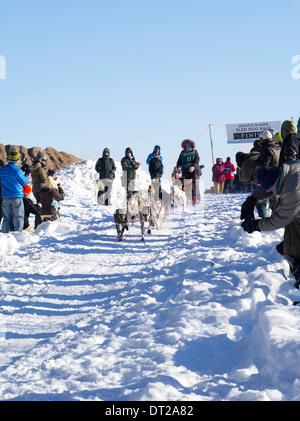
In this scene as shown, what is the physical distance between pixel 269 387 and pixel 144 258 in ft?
17.0

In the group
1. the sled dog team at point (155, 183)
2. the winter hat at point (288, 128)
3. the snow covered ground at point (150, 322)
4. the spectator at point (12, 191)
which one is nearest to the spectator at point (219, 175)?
the sled dog team at point (155, 183)

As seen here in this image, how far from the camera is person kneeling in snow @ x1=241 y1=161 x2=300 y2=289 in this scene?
4066mm

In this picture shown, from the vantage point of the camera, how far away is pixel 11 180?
9094 mm

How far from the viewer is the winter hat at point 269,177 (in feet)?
13.8

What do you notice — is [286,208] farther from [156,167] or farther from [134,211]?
[156,167]

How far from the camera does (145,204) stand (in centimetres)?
1034

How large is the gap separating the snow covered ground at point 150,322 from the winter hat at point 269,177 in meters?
1.09

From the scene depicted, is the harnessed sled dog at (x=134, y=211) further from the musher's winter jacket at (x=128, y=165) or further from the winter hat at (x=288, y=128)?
the winter hat at (x=288, y=128)

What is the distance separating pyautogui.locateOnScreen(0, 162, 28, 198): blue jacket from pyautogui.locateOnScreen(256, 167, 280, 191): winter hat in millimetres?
6021

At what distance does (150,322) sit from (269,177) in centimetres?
177

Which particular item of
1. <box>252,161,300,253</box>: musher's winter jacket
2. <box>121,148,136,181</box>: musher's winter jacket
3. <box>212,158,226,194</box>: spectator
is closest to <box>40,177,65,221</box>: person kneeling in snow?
<box>121,148,136,181</box>: musher's winter jacket

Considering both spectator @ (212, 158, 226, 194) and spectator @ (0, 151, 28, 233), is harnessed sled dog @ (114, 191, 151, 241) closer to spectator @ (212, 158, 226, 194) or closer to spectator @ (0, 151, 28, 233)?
spectator @ (0, 151, 28, 233)
